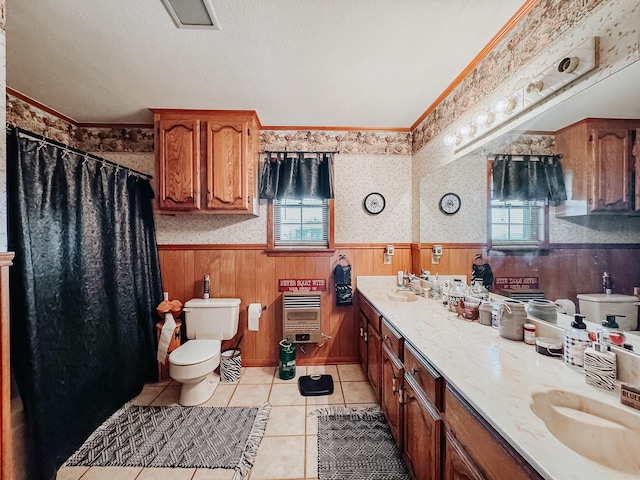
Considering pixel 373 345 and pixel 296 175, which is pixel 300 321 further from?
pixel 296 175

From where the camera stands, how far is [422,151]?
2527 millimetres

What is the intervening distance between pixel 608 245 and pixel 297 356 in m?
2.46

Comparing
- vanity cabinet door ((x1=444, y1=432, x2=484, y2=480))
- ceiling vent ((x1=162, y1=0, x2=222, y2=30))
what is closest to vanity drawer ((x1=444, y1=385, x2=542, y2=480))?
vanity cabinet door ((x1=444, y1=432, x2=484, y2=480))

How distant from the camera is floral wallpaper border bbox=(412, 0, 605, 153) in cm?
110

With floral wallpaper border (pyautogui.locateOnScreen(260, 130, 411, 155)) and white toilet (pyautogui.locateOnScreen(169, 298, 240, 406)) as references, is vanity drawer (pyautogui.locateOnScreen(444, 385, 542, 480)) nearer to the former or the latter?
white toilet (pyautogui.locateOnScreen(169, 298, 240, 406))

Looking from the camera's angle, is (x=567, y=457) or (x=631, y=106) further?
(x=631, y=106)

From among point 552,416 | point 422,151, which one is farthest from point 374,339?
point 422,151

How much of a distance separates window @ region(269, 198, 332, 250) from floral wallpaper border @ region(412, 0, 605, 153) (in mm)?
1373

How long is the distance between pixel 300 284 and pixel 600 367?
2142mm

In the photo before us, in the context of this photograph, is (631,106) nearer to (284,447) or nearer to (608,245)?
(608,245)

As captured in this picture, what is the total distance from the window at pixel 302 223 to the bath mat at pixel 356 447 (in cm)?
149

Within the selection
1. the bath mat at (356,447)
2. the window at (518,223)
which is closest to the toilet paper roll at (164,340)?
the bath mat at (356,447)

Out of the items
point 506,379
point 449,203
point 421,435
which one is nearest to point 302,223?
point 449,203

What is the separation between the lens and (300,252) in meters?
2.69
